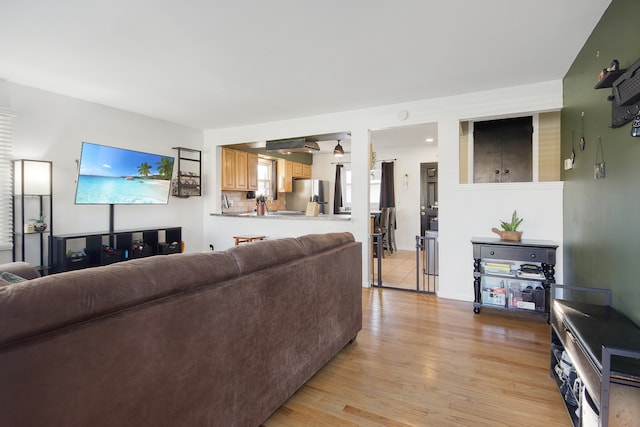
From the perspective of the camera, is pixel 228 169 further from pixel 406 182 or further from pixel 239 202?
pixel 406 182

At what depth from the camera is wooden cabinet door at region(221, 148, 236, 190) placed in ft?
20.0

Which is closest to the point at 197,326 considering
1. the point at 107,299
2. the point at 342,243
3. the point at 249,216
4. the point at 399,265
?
the point at 107,299

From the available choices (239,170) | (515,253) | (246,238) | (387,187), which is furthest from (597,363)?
(387,187)

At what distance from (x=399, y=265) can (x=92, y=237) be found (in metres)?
4.76

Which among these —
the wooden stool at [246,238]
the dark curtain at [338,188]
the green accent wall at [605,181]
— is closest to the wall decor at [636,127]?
the green accent wall at [605,181]

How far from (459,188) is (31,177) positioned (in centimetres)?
491

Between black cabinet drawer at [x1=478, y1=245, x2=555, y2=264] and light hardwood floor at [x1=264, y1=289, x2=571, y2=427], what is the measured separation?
24.8 inches

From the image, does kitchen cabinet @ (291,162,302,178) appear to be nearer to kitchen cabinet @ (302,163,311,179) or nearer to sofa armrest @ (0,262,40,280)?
kitchen cabinet @ (302,163,311,179)

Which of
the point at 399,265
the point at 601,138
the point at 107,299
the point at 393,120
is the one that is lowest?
the point at 399,265

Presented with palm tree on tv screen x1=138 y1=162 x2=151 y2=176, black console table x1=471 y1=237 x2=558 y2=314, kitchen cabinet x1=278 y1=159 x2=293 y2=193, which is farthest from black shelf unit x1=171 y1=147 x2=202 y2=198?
black console table x1=471 y1=237 x2=558 y2=314

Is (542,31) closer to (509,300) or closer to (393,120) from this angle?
(393,120)

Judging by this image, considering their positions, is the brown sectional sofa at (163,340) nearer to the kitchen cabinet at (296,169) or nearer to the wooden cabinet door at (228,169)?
the wooden cabinet door at (228,169)

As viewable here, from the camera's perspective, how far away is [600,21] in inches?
92.7

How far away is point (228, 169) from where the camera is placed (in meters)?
6.19
